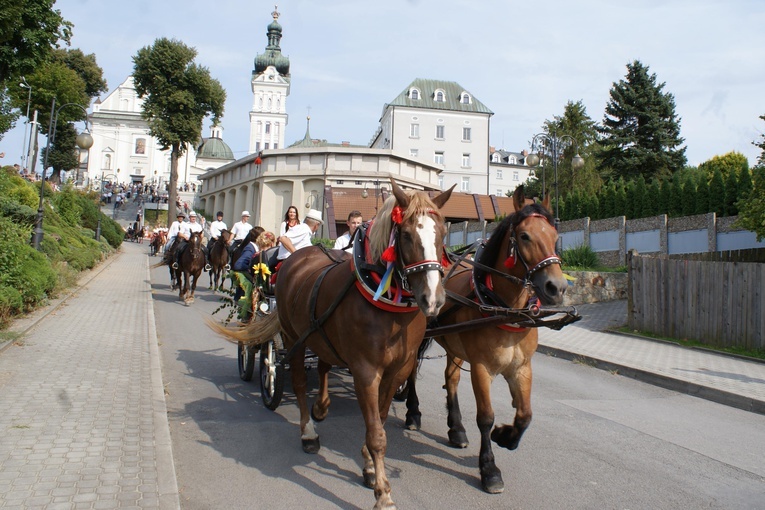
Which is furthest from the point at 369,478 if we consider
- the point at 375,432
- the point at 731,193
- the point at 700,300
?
the point at 731,193

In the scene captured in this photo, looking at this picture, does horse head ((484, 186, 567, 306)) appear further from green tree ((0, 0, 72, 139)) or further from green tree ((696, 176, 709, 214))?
green tree ((696, 176, 709, 214))

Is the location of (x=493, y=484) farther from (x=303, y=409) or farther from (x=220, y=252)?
(x=220, y=252)

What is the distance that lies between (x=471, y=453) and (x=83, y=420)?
3.63 meters

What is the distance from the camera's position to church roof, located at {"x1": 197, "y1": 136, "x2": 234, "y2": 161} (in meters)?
104

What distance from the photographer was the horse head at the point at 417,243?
11.6 ft

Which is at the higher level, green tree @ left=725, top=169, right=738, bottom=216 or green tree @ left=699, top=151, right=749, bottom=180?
green tree @ left=699, top=151, right=749, bottom=180

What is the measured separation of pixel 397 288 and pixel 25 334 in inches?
322

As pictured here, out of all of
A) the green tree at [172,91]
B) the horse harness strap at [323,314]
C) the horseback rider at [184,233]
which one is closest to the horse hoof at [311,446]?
the horse harness strap at [323,314]

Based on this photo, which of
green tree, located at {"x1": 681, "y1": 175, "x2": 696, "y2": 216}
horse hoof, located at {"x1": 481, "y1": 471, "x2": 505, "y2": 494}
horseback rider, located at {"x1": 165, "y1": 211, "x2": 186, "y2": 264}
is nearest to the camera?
horse hoof, located at {"x1": 481, "y1": 471, "x2": 505, "y2": 494}

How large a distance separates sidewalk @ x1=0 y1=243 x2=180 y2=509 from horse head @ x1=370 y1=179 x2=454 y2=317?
2.11 meters

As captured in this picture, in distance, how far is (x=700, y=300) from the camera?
39.7 feet

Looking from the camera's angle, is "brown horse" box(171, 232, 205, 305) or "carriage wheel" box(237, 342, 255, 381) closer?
"carriage wheel" box(237, 342, 255, 381)

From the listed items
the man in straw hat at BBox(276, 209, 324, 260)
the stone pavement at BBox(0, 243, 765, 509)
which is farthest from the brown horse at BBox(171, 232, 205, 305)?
the man in straw hat at BBox(276, 209, 324, 260)

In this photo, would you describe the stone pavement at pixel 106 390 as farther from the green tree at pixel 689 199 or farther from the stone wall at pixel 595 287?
the green tree at pixel 689 199
